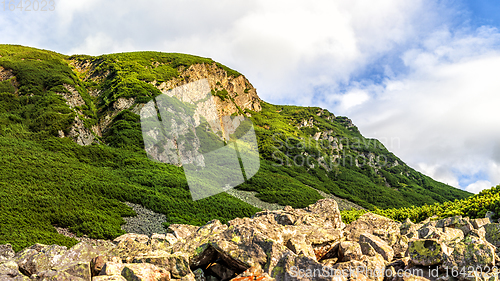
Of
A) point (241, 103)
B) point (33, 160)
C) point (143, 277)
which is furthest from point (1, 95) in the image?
point (241, 103)

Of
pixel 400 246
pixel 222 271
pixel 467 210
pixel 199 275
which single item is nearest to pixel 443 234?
pixel 400 246

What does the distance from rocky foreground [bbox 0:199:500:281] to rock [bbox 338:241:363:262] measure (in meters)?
0.01

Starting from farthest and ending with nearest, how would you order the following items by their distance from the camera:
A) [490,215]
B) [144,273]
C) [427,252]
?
[490,215]
[144,273]
[427,252]

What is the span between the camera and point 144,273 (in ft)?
18.7

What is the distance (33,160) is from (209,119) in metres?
59.2

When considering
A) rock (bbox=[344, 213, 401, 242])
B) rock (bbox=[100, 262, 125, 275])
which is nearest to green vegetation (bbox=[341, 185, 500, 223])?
rock (bbox=[344, 213, 401, 242])

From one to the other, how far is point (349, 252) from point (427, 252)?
1.66m

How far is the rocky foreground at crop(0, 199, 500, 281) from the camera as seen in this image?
213 inches

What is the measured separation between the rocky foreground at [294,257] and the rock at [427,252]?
0.02 metres

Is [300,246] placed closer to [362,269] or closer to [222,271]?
[362,269]

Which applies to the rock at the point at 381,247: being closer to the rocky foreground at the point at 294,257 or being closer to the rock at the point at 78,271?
the rocky foreground at the point at 294,257

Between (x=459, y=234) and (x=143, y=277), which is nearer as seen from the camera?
(x=143, y=277)

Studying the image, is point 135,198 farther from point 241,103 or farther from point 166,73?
point 241,103

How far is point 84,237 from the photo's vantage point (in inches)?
721
